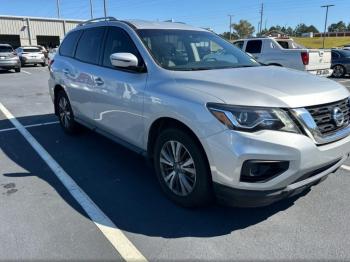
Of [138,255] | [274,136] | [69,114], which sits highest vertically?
[274,136]

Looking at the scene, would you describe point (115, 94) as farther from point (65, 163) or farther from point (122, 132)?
point (65, 163)

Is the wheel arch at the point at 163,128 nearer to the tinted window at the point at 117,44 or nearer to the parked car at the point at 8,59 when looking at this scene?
the tinted window at the point at 117,44

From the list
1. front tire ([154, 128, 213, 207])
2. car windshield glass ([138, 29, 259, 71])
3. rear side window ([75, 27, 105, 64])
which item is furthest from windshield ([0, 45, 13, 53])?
front tire ([154, 128, 213, 207])

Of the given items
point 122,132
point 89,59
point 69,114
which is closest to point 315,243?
point 122,132

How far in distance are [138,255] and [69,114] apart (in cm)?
368

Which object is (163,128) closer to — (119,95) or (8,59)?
(119,95)

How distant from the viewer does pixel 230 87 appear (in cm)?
321

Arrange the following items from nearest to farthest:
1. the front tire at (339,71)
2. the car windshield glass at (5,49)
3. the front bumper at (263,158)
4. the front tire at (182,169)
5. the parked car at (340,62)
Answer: the front bumper at (263,158) → the front tire at (182,169) → the parked car at (340,62) → the front tire at (339,71) → the car windshield glass at (5,49)

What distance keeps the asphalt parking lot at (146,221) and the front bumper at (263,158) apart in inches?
Answer: 16.2

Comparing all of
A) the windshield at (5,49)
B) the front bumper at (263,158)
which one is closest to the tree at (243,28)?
the windshield at (5,49)

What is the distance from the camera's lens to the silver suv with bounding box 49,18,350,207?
290 centimetres

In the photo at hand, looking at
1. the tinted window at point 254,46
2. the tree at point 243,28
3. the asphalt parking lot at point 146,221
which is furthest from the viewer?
the tree at point 243,28

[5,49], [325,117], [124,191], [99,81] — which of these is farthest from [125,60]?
[5,49]

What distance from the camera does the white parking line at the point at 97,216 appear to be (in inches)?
117
